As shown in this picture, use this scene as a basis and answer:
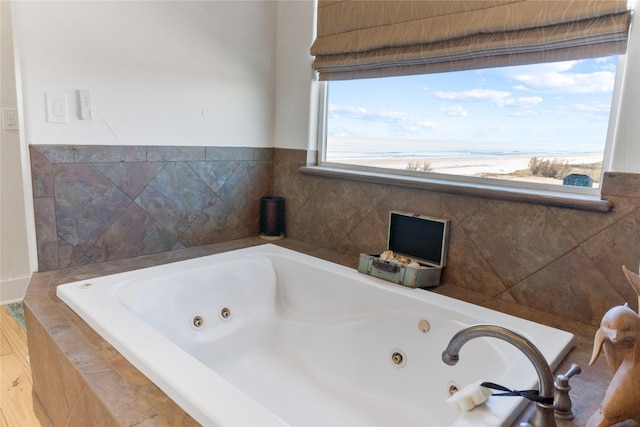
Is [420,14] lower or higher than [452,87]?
higher

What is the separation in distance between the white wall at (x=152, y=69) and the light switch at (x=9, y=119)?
4.15 ft

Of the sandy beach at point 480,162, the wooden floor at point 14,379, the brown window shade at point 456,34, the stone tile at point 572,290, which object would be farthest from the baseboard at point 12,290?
the stone tile at point 572,290

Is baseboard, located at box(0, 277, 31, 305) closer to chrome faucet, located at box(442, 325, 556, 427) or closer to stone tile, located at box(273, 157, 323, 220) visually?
stone tile, located at box(273, 157, 323, 220)

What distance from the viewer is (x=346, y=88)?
2.40 meters

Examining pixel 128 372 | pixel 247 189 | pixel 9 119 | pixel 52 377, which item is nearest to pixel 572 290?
pixel 128 372

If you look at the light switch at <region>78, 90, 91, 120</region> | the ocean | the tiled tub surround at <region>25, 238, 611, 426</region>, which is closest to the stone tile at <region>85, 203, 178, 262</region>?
the tiled tub surround at <region>25, 238, 611, 426</region>

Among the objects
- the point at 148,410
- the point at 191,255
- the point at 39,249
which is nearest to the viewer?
the point at 148,410

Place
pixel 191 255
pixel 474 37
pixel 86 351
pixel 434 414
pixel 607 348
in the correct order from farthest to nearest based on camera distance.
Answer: pixel 191 255
pixel 474 37
pixel 434 414
pixel 86 351
pixel 607 348

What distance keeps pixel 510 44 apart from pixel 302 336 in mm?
1522

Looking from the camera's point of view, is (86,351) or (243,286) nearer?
(86,351)

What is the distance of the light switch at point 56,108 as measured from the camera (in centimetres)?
177

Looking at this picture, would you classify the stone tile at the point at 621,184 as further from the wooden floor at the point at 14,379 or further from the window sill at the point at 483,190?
the wooden floor at the point at 14,379

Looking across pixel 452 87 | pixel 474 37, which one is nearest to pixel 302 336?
pixel 452 87

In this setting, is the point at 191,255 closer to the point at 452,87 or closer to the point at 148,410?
the point at 148,410
